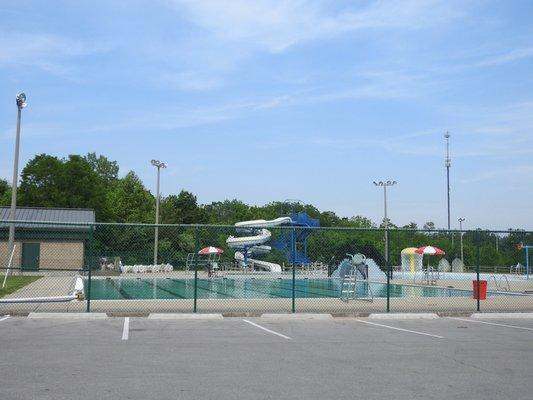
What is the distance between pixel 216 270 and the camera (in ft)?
80.4

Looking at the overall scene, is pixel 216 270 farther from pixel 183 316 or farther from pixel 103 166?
pixel 103 166

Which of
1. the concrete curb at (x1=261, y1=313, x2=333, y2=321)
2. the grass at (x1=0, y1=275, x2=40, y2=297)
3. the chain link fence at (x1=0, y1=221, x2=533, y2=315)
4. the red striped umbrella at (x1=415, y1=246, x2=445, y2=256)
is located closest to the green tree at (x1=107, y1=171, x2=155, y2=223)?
the chain link fence at (x1=0, y1=221, x2=533, y2=315)

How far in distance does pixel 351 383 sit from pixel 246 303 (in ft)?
39.1

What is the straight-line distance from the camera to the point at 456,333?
13516 mm

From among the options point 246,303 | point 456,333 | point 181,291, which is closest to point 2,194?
point 181,291

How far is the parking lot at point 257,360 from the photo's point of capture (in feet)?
24.0

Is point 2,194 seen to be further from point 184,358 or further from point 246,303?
point 184,358

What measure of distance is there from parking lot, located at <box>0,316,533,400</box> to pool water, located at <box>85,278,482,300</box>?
8.90m

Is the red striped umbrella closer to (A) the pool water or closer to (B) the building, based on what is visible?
(A) the pool water

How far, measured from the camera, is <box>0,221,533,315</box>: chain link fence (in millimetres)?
17719

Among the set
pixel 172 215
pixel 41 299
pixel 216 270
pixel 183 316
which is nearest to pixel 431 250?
pixel 216 270

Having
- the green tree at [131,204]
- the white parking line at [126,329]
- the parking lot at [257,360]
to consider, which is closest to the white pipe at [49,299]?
the parking lot at [257,360]

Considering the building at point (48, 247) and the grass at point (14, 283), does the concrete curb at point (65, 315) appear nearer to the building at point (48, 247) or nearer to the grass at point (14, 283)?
the building at point (48, 247)

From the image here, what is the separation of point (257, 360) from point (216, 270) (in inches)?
596
